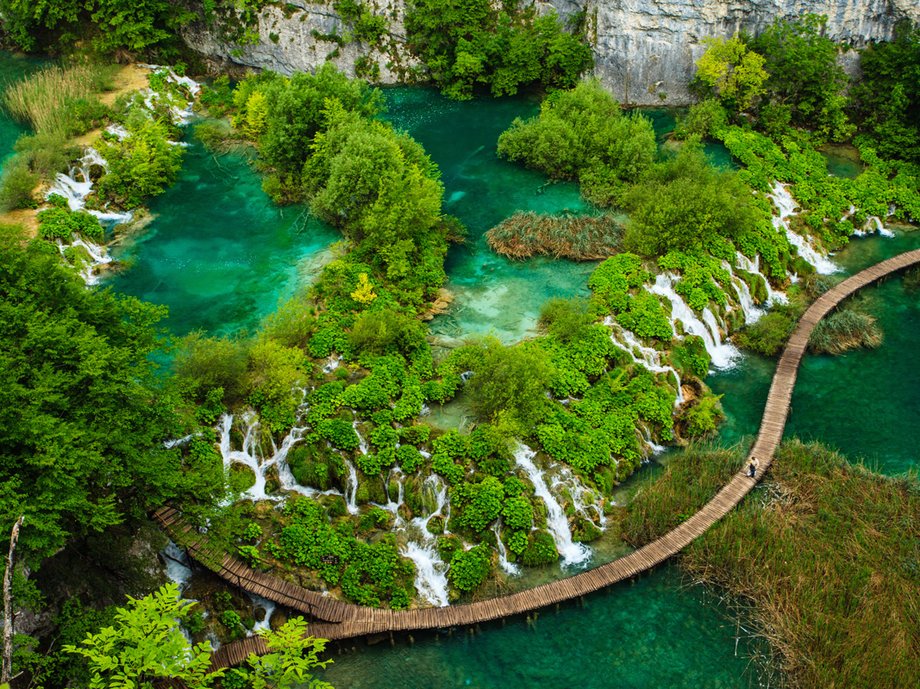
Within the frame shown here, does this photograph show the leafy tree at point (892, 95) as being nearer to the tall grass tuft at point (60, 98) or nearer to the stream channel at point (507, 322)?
the stream channel at point (507, 322)

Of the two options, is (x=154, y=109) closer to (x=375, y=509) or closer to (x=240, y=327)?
(x=240, y=327)

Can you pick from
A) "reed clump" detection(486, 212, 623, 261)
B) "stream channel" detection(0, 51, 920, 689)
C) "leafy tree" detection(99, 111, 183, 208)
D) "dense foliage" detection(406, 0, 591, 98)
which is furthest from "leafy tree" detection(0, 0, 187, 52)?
"reed clump" detection(486, 212, 623, 261)

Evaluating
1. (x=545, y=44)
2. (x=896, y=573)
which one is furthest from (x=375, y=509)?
(x=545, y=44)

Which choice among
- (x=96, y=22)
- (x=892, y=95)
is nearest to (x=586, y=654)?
(x=892, y=95)

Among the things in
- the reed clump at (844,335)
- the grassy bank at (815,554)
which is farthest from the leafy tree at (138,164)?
the reed clump at (844,335)

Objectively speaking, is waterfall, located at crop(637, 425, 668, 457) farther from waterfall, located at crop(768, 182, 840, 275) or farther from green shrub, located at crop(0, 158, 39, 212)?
green shrub, located at crop(0, 158, 39, 212)
